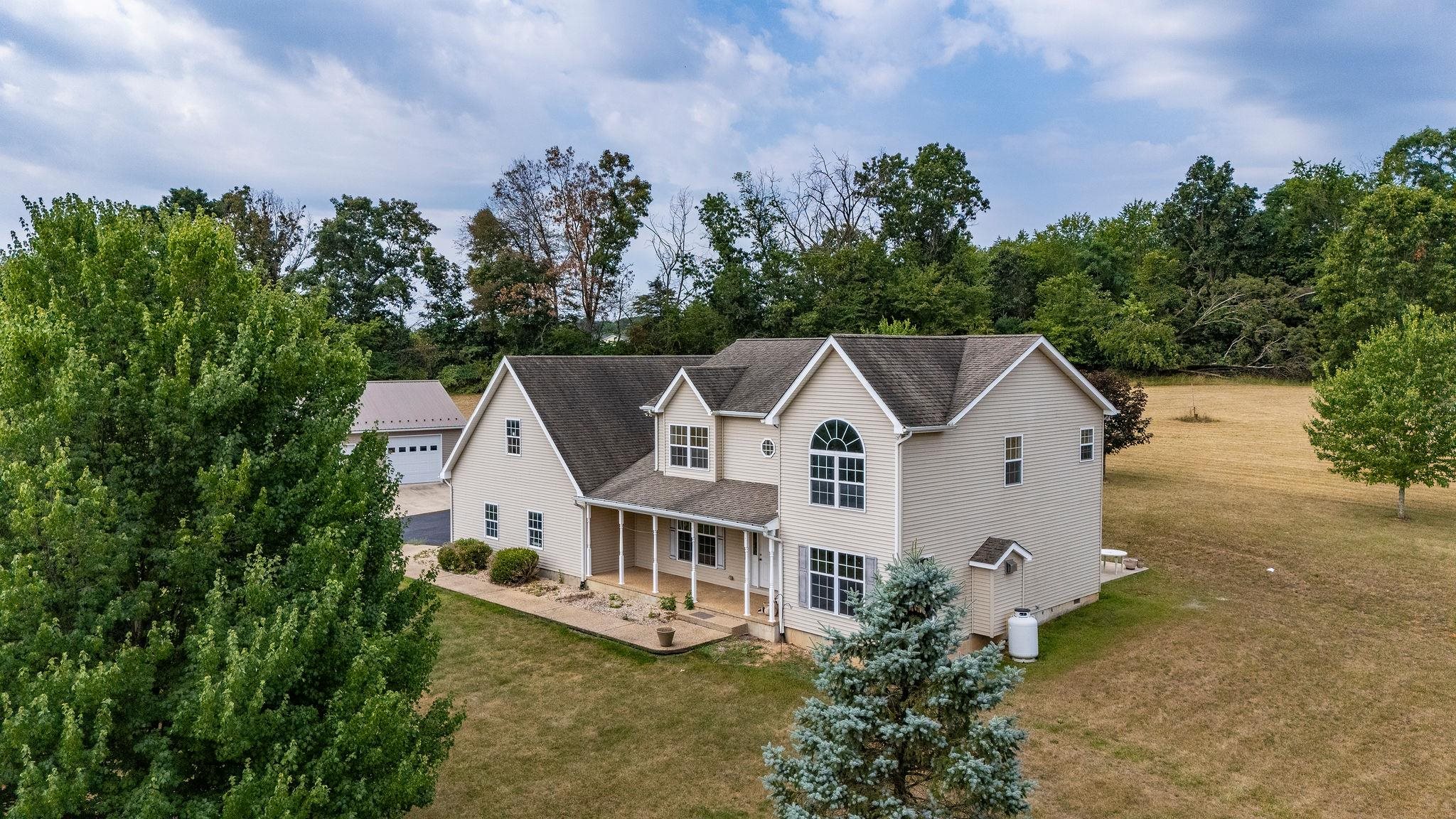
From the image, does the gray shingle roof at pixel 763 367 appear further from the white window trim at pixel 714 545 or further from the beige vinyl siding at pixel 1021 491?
the beige vinyl siding at pixel 1021 491

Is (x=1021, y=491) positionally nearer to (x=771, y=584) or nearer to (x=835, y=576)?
(x=835, y=576)

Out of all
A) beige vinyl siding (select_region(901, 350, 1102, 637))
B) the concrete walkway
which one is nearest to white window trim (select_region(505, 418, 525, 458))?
the concrete walkway

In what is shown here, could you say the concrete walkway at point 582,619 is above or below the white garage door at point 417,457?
below

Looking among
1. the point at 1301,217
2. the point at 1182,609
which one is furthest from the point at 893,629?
the point at 1301,217

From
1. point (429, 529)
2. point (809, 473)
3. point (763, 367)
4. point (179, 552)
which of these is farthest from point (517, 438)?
point (179, 552)

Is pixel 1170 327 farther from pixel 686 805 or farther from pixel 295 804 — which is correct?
pixel 295 804

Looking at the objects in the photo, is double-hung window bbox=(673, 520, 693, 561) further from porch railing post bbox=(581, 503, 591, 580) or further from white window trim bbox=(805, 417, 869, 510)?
white window trim bbox=(805, 417, 869, 510)

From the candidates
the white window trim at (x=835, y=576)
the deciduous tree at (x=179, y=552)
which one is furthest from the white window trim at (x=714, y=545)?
the deciduous tree at (x=179, y=552)
